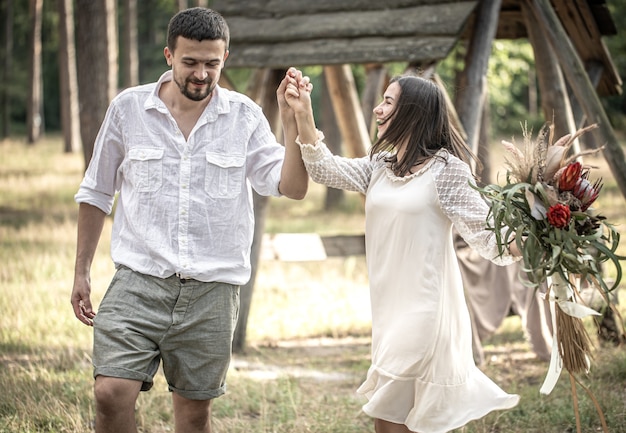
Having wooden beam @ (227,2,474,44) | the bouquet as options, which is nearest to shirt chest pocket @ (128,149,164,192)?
the bouquet

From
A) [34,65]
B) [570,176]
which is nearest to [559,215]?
[570,176]

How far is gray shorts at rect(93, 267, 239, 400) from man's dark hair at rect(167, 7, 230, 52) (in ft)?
3.27

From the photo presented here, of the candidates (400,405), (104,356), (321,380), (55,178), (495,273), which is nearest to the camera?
(104,356)

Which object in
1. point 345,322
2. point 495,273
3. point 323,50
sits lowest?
point 345,322

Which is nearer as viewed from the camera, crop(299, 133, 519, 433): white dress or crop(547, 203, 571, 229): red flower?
crop(547, 203, 571, 229): red flower

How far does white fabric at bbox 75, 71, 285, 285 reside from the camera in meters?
3.55

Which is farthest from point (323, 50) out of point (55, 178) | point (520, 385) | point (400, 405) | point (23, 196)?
point (55, 178)

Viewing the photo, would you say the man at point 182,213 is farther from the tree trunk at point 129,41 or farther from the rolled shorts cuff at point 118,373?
the tree trunk at point 129,41

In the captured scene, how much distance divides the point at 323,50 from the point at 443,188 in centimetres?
331

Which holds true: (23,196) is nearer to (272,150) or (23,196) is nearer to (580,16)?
(580,16)

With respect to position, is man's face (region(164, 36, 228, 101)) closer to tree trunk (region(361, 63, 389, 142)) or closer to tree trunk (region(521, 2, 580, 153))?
tree trunk (region(361, 63, 389, 142))

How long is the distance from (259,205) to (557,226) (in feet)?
14.2

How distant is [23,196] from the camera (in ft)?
58.9

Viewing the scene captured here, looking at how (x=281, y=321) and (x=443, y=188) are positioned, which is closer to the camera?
(x=443, y=188)
